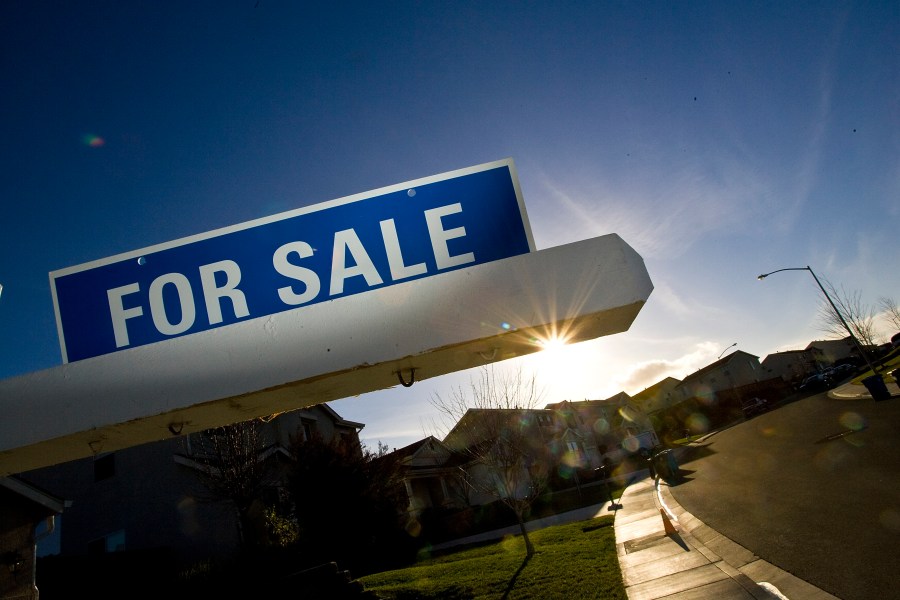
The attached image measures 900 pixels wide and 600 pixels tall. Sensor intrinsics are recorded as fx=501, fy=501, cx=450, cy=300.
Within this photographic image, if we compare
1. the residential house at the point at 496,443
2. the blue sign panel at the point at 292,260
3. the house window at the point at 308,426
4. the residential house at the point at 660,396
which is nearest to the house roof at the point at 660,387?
the residential house at the point at 660,396

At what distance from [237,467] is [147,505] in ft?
16.6

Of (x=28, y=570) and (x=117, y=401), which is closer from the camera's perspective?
(x=117, y=401)

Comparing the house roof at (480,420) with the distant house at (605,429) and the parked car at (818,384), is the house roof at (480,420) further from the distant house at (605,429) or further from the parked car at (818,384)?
the parked car at (818,384)

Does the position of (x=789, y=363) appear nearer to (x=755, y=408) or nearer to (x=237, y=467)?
(x=755, y=408)

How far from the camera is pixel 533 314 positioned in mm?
2023

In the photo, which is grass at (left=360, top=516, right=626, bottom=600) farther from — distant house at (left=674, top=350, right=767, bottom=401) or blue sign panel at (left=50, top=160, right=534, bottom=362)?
distant house at (left=674, top=350, right=767, bottom=401)

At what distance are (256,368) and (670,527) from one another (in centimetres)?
1214

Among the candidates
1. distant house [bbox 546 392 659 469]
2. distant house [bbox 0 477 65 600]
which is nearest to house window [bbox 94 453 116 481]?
distant house [bbox 0 477 65 600]

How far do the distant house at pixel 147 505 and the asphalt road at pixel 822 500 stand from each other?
1443cm

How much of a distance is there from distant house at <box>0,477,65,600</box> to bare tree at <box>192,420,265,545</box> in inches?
202

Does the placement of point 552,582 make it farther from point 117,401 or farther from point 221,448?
point 221,448

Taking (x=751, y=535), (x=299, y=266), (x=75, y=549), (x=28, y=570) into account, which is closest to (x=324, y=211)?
(x=299, y=266)

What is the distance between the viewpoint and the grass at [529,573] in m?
9.11

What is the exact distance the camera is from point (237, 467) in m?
16.1
